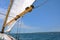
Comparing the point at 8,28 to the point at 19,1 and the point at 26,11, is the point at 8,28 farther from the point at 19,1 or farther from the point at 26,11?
the point at 26,11

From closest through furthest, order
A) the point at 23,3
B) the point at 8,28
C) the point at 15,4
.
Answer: the point at 23,3 < the point at 15,4 < the point at 8,28

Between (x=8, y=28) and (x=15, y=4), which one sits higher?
(x=15, y=4)

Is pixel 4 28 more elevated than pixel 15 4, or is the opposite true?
pixel 15 4

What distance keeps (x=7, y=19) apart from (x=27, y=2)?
239cm

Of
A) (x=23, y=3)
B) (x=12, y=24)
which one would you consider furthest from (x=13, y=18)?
(x=23, y=3)

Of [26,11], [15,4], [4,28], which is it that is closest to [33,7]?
[26,11]

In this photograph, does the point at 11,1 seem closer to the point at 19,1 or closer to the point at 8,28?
the point at 19,1

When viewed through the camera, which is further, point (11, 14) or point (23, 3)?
point (11, 14)

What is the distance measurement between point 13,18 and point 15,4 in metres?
0.82

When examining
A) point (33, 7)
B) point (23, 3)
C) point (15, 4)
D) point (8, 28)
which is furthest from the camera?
point (8, 28)

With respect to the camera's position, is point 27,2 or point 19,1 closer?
point 27,2

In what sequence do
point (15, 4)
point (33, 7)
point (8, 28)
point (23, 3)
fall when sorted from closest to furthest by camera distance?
point (33, 7) < point (23, 3) < point (15, 4) < point (8, 28)

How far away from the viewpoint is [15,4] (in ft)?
40.7

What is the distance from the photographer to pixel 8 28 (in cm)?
1320
